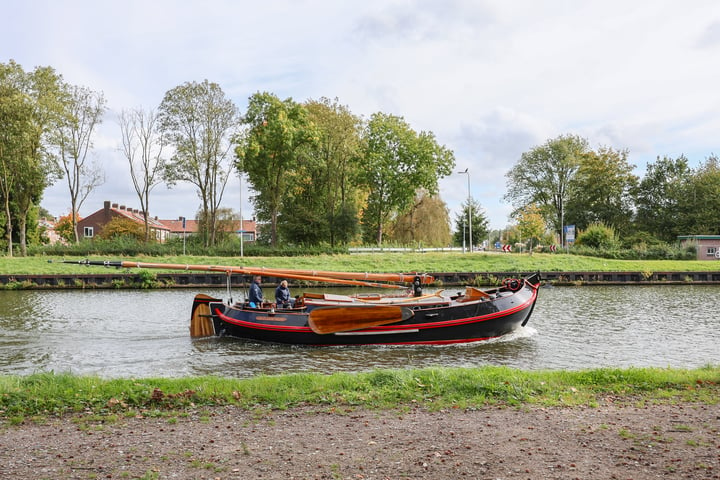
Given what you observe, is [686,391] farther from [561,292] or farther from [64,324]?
[561,292]

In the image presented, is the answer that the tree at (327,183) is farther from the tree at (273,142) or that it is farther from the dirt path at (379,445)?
the dirt path at (379,445)

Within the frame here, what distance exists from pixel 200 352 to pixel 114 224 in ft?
167

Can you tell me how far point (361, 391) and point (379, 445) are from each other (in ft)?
7.55

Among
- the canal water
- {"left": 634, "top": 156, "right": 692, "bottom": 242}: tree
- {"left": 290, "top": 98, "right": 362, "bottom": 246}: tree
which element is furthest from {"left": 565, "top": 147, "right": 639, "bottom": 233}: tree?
the canal water

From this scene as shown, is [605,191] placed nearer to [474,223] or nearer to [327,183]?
[474,223]

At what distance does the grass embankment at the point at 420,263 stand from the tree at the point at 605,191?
23.4 m

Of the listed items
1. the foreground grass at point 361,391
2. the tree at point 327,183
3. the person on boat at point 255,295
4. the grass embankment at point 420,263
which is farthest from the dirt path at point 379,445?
the tree at point 327,183

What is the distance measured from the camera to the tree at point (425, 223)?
5828 cm

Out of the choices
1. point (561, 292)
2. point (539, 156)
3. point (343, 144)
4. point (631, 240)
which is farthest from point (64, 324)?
point (539, 156)

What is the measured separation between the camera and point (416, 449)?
19.9ft

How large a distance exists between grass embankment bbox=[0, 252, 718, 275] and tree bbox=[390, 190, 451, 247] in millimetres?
14837

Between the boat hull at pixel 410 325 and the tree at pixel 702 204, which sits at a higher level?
the tree at pixel 702 204

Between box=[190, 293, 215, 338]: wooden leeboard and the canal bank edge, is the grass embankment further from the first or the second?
box=[190, 293, 215, 338]: wooden leeboard

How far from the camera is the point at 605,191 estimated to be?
65062 millimetres
